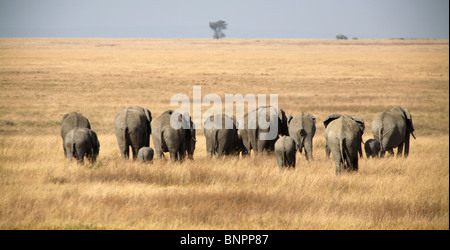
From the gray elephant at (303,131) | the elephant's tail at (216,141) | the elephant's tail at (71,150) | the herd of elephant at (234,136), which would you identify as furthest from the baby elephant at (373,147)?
the elephant's tail at (71,150)

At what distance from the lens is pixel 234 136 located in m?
18.1

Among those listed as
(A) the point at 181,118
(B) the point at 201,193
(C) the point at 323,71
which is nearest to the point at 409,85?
(C) the point at 323,71

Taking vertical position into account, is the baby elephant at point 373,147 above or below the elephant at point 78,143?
below

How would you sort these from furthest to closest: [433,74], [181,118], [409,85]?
[433,74] → [409,85] → [181,118]

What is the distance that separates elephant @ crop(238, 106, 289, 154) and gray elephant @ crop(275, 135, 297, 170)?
189cm

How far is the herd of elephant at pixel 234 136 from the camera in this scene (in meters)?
14.6

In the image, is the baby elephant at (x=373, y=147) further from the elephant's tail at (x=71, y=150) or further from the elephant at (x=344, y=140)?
the elephant's tail at (x=71, y=150)

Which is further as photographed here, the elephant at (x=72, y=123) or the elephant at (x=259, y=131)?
the elephant at (x=259, y=131)

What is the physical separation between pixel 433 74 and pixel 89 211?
169ft

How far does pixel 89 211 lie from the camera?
11.0 metres

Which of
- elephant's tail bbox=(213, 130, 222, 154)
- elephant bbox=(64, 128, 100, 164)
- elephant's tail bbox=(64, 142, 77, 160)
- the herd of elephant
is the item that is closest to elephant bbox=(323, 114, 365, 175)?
the herd of elephant

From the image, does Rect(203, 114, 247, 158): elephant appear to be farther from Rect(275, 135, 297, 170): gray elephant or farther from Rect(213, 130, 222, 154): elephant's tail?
Rect(275, 135, 297, 170): gray elephant

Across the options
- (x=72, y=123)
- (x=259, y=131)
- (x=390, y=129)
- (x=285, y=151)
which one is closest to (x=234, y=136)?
(x=259, y=131)

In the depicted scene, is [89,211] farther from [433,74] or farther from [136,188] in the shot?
[433,74]
